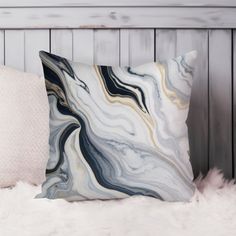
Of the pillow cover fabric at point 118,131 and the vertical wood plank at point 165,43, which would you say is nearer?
the pillow cover fabric at point 118,131

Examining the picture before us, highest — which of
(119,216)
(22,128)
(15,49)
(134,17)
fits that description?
(134,17)

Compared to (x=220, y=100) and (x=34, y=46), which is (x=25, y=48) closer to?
(x=34, y=46)

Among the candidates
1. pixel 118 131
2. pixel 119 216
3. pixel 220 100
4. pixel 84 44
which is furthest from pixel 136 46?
pixel 119 216

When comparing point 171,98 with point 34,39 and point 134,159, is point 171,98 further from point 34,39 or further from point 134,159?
point 34,39

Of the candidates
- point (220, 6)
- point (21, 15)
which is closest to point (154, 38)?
point (220, 6)

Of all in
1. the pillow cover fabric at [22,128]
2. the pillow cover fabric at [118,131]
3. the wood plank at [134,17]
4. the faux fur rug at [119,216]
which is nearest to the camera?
the faux fur rug at [119,216]

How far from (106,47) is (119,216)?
0.70 metres

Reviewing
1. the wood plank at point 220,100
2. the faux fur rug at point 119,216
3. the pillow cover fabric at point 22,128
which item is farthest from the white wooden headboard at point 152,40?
the faux fur rug at point 119,216

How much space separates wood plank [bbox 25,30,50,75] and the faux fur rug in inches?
20.1

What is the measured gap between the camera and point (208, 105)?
5.20 ft

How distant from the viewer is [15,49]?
159 centimetres

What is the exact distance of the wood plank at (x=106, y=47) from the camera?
5.17 feet

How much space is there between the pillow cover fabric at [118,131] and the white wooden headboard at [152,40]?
300 mm

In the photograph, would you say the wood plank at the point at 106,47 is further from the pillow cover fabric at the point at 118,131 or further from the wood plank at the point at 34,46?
the pillow cover fabric at the point at 118,131
